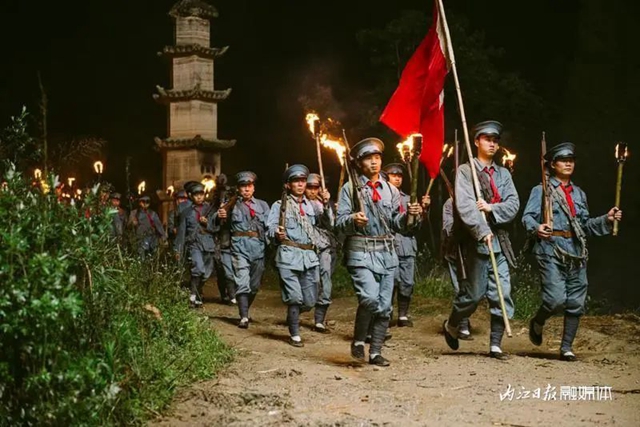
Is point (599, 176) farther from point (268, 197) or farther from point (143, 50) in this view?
point (143, 50)

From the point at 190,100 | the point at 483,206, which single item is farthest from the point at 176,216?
the point at 190,100

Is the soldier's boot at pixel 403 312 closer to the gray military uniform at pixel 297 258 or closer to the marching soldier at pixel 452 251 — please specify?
the marching soldier at pixel 452 251

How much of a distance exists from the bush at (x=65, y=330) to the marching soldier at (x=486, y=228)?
324cm

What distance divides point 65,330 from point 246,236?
6.24 m

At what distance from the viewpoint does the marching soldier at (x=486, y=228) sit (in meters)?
8.93

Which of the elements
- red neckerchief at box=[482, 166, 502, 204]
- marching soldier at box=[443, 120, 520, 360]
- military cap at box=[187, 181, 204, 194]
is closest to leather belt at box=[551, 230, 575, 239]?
marching soldier at box=[443, 120, 520, 360]

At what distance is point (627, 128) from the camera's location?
26.0m

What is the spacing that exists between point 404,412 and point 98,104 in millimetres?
33761

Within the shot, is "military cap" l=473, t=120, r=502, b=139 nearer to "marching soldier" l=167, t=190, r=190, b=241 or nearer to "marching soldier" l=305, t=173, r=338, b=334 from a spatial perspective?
"marching soldier" l=305, t=173, r=338, b=334

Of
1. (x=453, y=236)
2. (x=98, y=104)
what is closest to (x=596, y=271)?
(x=453, y=236)

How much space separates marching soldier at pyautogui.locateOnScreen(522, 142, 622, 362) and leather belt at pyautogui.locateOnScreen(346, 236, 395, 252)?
64.4 inches

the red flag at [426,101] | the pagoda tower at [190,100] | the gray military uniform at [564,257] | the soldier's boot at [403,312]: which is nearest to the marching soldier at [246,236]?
the soldier's boot at [403,312]

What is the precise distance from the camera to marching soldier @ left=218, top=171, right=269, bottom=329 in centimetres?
1205

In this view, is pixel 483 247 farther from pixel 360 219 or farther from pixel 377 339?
pixel 377 339
